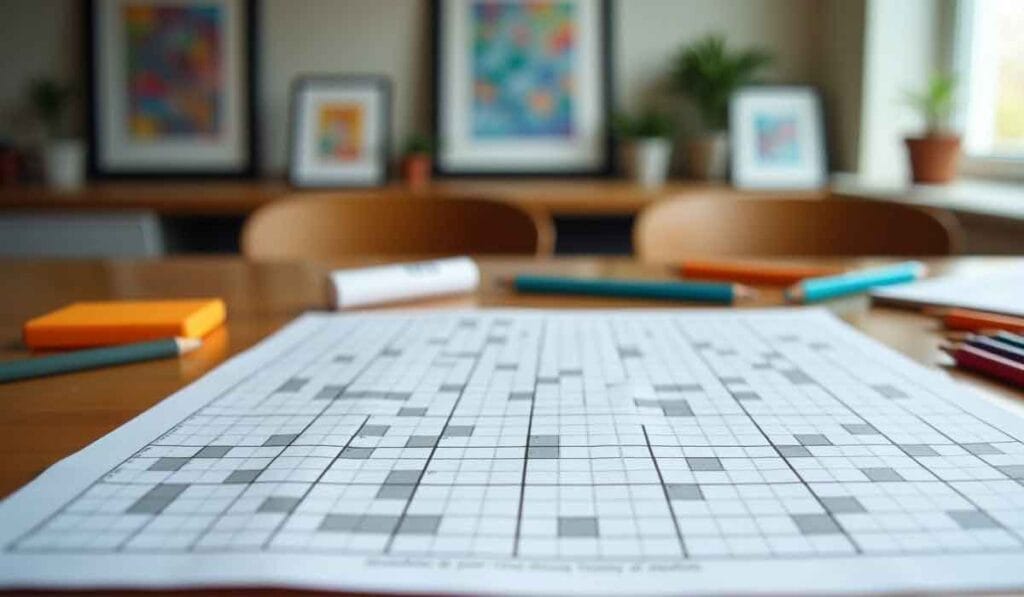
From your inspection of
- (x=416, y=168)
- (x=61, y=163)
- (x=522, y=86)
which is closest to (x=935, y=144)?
(x=522, y=86)

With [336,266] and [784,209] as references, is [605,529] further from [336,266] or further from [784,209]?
[784,209]

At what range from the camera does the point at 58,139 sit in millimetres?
2447

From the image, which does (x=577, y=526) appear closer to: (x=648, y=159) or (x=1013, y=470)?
(x=1013, y=470)

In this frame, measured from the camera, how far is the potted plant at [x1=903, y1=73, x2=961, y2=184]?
1.88m

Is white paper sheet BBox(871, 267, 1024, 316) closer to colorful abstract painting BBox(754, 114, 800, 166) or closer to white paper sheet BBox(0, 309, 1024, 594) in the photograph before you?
white paper sheet BBox(0, 309, 1024, 594)

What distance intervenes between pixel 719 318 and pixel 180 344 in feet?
1.32

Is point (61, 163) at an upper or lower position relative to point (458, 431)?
upper

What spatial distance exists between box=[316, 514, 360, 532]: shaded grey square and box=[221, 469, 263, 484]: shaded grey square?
56 millimetres

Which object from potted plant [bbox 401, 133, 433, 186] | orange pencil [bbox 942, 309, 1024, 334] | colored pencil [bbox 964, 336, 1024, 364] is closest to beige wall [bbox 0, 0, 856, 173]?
potted plant [bbox 401, 133, 433, 186]

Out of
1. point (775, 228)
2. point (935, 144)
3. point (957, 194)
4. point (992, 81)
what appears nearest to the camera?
point (775, 228)

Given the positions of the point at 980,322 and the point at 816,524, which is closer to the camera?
the point at 816,524

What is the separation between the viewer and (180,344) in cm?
59

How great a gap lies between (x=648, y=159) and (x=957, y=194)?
0.75 meters

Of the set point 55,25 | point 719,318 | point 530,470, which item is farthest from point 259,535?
point 55,25
